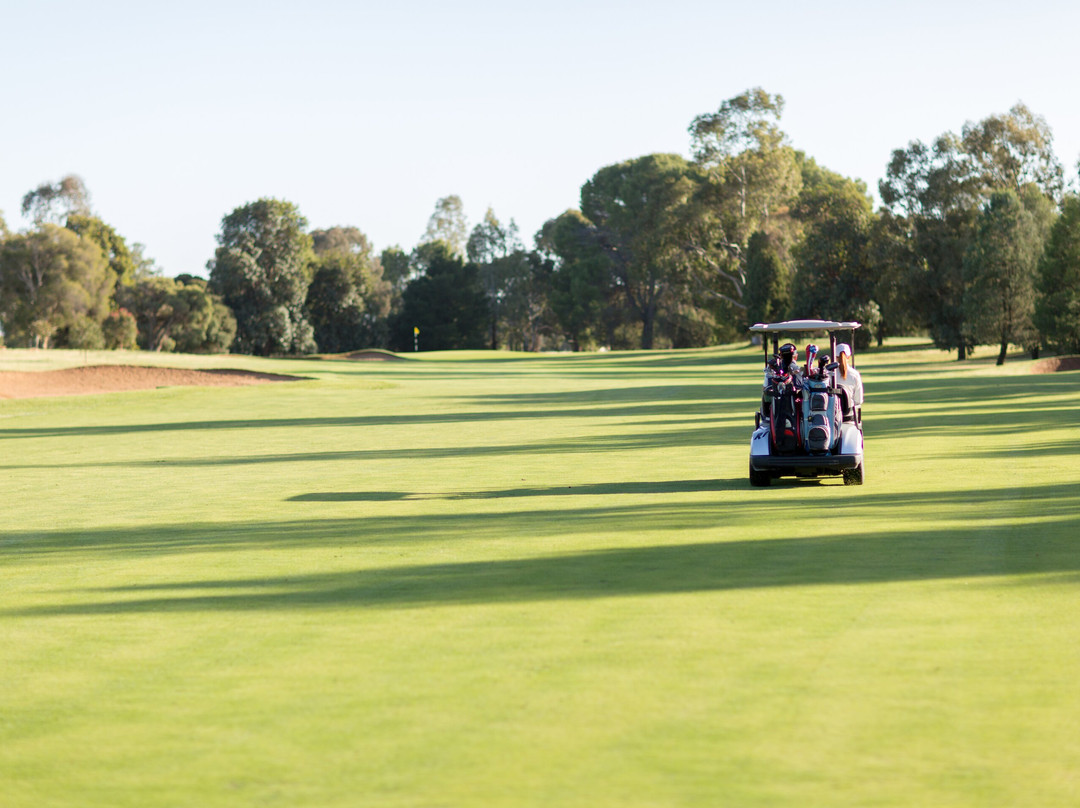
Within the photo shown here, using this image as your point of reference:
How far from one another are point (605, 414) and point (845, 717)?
72.5ft

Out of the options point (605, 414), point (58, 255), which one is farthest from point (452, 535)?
point (58, 255)

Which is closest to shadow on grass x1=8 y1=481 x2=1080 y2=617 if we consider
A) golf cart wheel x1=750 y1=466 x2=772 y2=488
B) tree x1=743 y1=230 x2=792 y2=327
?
golf cart wheel x1=750 y1=466 x2=772 y2=488

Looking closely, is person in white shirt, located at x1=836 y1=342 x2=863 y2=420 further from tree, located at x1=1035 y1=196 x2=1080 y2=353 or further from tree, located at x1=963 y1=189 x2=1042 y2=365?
tree, located at x1=963 y1=189 x2=1042 y2=365

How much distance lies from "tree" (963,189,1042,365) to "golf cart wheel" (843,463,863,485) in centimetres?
4491

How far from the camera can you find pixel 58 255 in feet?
242

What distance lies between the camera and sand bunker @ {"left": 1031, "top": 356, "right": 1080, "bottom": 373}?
50.0 meters

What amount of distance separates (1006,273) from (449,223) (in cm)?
9681

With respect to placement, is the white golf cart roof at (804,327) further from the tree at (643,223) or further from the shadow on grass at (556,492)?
the tree at (643,223)

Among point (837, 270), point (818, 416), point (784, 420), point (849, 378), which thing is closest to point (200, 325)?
point (837, 270)

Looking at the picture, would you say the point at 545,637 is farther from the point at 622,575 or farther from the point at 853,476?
the point at 853,476

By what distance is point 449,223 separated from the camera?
14500 cm

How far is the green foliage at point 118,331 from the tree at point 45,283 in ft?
14.2

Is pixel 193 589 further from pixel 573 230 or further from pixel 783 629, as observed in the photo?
pixel 573 230

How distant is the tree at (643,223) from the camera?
90.4 meters
